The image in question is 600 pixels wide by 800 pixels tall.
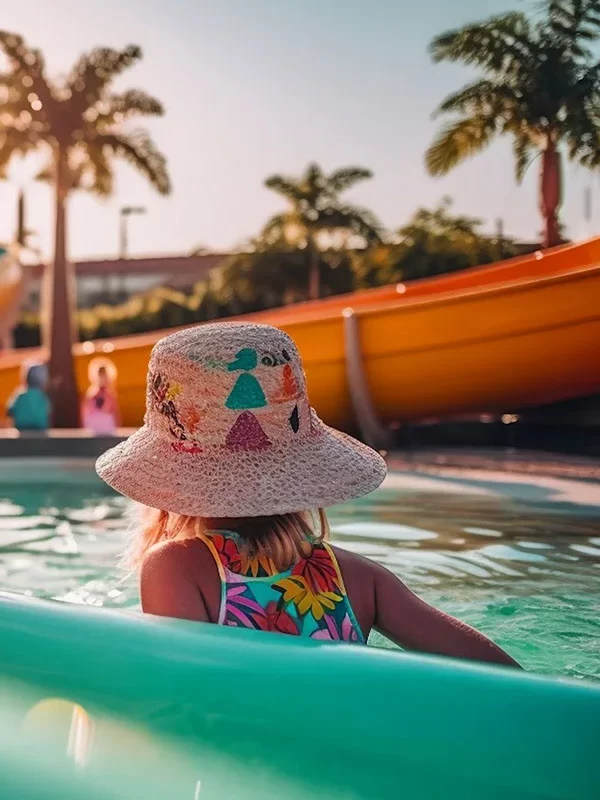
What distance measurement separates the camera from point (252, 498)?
1.58 metres

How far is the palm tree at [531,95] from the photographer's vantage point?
424 inches

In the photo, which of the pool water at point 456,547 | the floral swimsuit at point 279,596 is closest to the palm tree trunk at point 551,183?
the pool water at point 456,547

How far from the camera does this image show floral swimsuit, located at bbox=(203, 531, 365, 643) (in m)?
1.58

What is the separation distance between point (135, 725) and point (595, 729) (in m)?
0.52

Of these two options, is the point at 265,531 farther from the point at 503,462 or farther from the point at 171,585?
the point at 503,462

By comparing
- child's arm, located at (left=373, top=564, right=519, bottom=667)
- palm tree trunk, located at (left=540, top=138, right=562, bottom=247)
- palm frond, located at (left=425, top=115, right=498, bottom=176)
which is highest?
palm frond, located at (left=425, top=115, right=498, bottom=176)

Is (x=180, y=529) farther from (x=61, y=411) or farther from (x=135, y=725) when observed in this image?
(x=61, y=411)

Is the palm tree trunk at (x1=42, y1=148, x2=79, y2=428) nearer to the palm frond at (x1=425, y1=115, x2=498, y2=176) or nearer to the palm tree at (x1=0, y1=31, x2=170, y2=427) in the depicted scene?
the palm tree at (x1=0, y1=31, x2=170, y2=427)

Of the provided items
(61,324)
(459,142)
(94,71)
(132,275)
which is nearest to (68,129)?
(94,71)

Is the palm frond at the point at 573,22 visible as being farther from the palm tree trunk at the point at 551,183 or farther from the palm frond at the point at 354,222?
the palm frond at the point at 354,222

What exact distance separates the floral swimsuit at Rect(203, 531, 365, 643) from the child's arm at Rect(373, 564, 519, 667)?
9cm

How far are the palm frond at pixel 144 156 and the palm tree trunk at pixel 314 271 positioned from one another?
45.5ft

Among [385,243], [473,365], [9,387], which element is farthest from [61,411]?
[385,243]

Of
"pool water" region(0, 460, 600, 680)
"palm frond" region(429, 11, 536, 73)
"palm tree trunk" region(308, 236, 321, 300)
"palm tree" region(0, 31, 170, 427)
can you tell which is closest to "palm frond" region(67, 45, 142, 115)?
"palm tree" region(0, 31, 170, 427)
